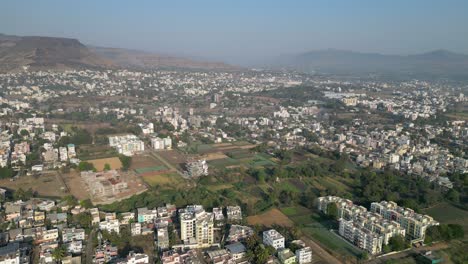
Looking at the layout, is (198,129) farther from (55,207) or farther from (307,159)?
(55,207)

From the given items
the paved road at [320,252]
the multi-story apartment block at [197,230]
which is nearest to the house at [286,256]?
the paved road at [320,252]

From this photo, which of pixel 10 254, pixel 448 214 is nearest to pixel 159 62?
pixel 448 214

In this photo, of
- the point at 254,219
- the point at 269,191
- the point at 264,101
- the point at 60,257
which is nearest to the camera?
the point at 60,257

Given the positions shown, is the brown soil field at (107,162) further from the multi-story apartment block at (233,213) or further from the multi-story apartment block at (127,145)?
the multi-story apartment block at (233,213)

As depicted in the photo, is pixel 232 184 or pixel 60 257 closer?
pixel 60 257

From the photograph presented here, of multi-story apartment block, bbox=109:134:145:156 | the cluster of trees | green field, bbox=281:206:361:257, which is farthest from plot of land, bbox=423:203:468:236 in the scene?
multi-story apartment block, bbox=109:134:145:156

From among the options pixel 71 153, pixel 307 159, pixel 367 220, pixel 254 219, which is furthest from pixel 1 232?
pixel 307 159

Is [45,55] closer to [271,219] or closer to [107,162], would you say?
[107,162]
